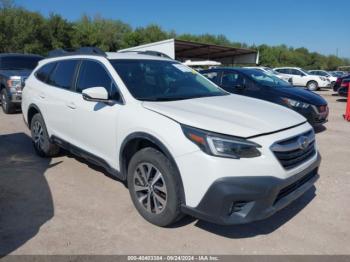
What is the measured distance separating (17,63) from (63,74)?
6375mm

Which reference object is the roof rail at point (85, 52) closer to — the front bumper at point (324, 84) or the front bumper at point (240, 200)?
the front bumper at point (240, 200)

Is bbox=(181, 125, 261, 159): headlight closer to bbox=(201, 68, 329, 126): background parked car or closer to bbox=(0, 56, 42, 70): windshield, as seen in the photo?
bbox=(201, 68, 329, 126): background parked car

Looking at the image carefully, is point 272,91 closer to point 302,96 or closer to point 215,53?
point 302,96

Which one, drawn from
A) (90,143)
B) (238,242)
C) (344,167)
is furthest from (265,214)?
(344,167)

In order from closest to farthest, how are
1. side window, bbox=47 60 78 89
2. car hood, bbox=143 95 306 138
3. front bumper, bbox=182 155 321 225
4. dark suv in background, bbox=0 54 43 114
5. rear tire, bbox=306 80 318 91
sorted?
1. front bumper, bbox=182 155 321 225
2. car hood, bbox=143 95 306 138
3. side window, bbox=47 60 78 89
4. dark suv in background, bbox=0 54 43 114
5. rear tire, bbox=306 80 318 91

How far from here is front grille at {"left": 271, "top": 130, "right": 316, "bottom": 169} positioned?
300 cm

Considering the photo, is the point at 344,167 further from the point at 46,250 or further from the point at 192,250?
the point at 46,250

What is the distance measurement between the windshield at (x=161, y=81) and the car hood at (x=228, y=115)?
0.25 metres

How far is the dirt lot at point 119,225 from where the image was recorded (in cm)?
312

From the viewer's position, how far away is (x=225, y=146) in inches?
112

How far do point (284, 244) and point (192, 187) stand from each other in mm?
1073

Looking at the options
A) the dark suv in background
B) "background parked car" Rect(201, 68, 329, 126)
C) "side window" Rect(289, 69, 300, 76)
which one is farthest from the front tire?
"side window" Rect(289, 69, 300, 76)

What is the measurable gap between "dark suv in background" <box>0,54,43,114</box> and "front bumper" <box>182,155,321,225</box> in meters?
8.10

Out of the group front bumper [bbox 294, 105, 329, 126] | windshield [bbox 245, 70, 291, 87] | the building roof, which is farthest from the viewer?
the building roof
